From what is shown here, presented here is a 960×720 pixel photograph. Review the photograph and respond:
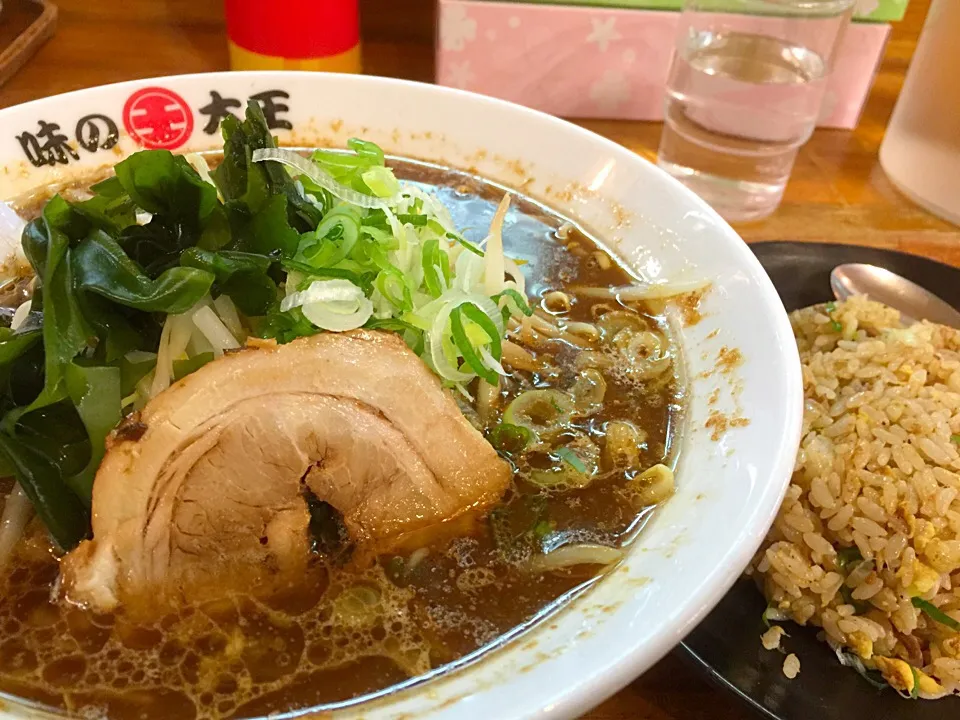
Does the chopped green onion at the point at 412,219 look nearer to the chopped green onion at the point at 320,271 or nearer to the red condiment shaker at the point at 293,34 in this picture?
the chopped green onion at the point at 320,271

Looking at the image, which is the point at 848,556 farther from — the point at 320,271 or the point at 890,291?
the point at 320,271

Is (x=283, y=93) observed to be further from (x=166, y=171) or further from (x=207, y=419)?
(x=207, y=419)

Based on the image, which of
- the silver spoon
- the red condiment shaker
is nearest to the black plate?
the silver spoon

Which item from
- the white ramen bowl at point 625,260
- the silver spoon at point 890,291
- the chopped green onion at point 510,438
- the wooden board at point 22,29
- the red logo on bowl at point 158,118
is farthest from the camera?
the wooden board at point 22,29

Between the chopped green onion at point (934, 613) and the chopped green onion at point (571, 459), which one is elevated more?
the chopped green onion at point (571, 459)

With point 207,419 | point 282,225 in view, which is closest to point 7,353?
point 207,419

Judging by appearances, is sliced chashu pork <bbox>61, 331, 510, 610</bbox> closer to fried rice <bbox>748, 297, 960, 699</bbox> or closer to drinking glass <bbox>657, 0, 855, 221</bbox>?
fried rice <bbox>748, 297, 960, 699</bbox>

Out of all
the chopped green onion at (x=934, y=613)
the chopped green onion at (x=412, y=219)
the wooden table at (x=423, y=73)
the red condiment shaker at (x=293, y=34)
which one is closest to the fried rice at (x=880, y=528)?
the chopped green onion at (x=934, y=613)
